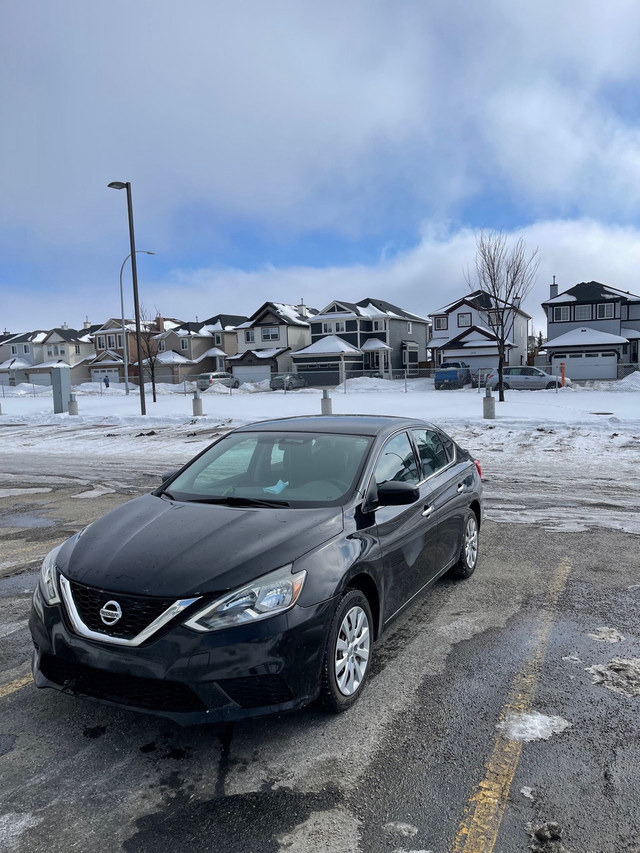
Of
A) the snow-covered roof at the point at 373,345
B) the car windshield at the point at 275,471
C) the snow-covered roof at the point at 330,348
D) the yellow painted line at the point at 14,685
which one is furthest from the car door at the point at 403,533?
the snow-covered roof at the point at 373,345

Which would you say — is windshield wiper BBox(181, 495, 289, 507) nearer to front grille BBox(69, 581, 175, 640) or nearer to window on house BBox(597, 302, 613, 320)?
front grille BBox(69, 581, 175, 640)

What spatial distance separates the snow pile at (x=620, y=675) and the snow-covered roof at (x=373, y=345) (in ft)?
180

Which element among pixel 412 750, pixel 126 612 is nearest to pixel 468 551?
pixel 412 750

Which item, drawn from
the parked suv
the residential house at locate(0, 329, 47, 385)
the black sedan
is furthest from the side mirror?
the residential house at locate(0, 329, 47, 385)

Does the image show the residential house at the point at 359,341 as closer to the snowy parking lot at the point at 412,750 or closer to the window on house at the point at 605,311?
the window on house at the point at 605,311

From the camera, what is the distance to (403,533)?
427 centimetres

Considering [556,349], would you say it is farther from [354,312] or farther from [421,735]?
[421,735]

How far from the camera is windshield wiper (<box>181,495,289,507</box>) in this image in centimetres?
407

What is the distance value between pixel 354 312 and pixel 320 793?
58253 millimetres

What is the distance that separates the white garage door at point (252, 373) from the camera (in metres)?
59.8

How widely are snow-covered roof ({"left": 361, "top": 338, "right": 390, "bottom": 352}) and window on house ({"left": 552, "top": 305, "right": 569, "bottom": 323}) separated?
1457 centimetres

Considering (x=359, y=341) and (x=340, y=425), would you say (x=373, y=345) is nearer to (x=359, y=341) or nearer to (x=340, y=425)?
(x=359, y=341)

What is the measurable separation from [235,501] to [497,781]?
219 cm

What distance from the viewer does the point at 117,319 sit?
75.4 meters
